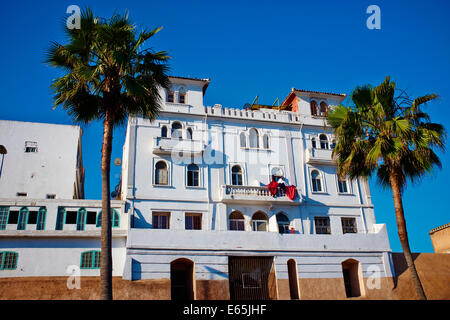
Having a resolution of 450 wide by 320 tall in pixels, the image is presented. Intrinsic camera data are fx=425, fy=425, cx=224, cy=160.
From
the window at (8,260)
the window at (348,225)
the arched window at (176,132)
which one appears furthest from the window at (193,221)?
the window at (348,225)

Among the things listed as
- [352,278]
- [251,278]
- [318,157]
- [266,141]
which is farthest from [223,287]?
[318,157]

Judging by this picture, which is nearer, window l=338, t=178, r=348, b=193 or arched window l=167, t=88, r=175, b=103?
arched window l=167, t=88, r=175, b=103

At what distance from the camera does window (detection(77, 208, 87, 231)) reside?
25.2 m

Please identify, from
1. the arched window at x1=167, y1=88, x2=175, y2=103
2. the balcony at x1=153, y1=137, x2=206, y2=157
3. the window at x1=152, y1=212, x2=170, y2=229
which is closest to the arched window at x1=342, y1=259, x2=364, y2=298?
the window at x1=152, y1=212, x2=170, y2=229

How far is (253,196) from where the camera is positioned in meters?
28.8

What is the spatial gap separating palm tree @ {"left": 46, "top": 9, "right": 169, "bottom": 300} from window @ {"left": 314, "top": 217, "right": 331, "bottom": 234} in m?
16.8

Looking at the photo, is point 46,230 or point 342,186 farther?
point 342,186

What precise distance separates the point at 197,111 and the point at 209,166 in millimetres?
4283

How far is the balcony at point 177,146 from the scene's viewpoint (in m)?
28.8

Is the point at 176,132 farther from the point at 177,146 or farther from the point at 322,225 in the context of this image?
the point at 322,225

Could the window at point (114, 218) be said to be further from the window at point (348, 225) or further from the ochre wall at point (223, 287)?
the window at point (348, 225)

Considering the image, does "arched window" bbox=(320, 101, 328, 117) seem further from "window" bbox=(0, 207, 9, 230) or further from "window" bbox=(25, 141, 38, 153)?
"window" bbox=(0, 207, 9, 230)

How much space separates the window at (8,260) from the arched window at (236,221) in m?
13.1

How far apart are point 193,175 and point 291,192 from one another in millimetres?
6892
